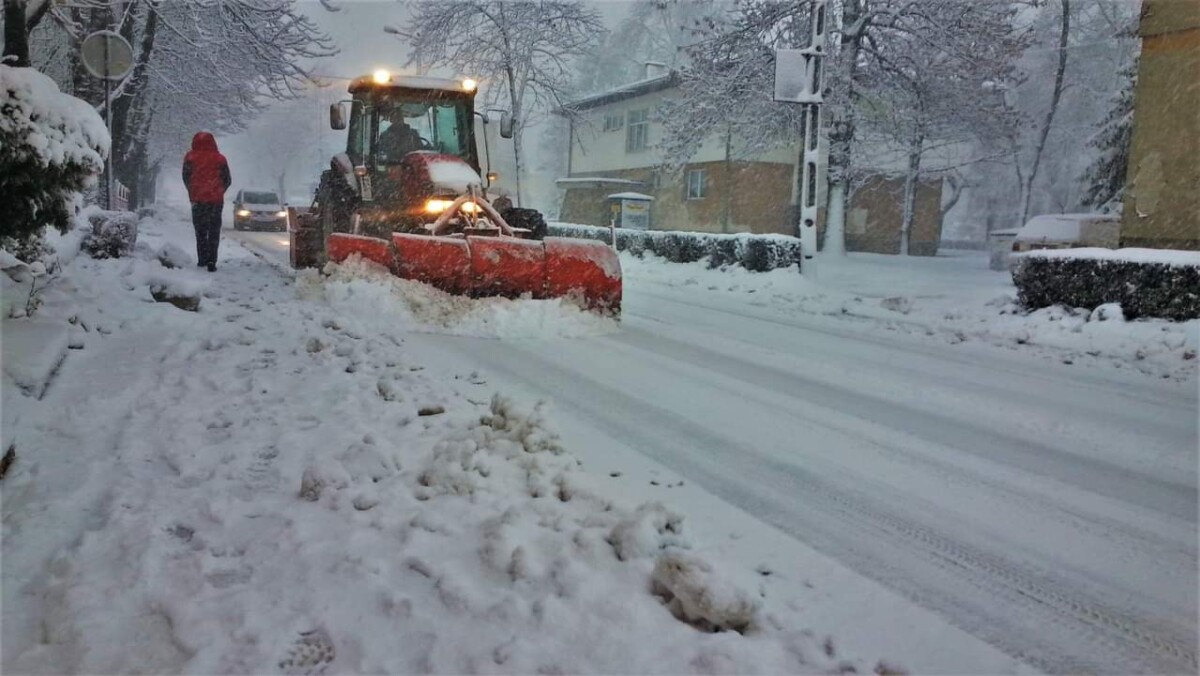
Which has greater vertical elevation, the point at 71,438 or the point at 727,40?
the point at 727,40

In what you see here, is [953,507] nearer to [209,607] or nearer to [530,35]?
[209,607]

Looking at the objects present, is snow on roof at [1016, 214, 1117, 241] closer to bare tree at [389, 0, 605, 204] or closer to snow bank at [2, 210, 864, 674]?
bare tree at [389, 0, 605, 204]

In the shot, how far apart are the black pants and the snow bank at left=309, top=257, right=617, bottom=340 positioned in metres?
3.81

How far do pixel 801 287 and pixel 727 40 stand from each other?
9113 mm

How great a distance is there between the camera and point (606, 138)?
38.2 metres

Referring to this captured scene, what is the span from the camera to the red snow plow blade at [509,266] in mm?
7723

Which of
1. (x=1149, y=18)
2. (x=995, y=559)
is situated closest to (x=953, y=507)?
(x=995, y=559)

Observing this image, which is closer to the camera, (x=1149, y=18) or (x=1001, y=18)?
(x=1149, y=18)

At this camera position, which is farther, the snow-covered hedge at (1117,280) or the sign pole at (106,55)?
the sign pole at (106,55)

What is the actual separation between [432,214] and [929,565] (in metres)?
7.35

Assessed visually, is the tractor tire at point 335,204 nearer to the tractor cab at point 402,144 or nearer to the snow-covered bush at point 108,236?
the tractor cab at point 402,144

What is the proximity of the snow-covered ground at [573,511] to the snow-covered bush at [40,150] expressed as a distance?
3.29ft

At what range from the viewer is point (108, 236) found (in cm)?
1046

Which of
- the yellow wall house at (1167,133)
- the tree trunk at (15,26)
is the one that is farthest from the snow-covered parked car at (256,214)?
the yellow wall house at (1167,133)
